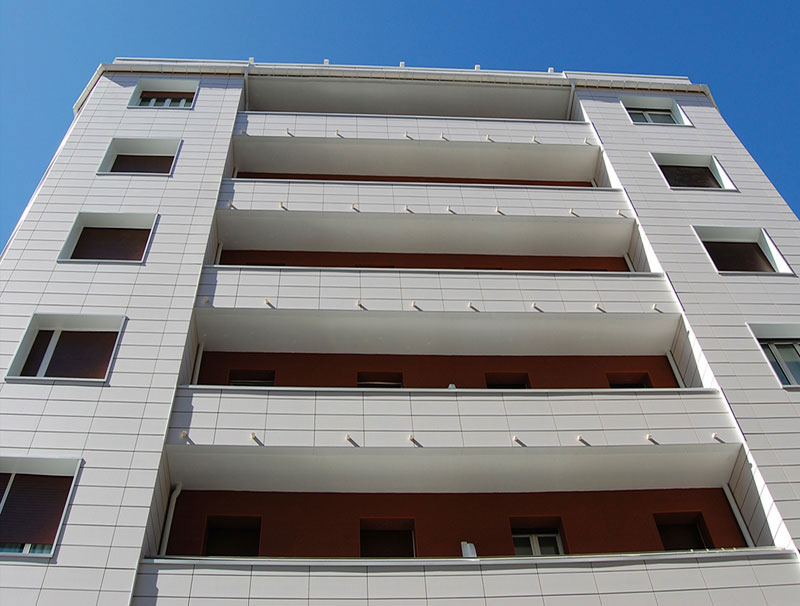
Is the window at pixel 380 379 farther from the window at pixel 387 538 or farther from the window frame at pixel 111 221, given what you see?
the window frame at pixel 111 221

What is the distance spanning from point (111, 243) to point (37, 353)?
3643 millimetres

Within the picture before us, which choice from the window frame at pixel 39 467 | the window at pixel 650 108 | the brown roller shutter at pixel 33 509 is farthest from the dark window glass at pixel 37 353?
the window at pixel 650 108

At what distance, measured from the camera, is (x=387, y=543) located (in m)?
12.6

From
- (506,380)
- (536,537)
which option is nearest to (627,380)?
(506,380)

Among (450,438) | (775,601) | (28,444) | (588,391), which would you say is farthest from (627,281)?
(28,444)

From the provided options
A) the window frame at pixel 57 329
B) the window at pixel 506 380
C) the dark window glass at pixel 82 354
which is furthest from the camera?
the window at pixel 506 380

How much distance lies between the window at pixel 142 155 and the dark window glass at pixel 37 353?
248 inches

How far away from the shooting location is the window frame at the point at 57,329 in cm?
1287

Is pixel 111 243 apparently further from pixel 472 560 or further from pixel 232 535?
pixel 472 560

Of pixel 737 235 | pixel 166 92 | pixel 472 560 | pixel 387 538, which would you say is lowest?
pixel 472 560

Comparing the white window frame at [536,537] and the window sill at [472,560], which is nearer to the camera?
the window sill at [472,560]

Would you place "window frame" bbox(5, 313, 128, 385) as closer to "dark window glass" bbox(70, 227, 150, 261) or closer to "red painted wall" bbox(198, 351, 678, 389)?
"red painted wall" bbox(198, 351, 678, 389)

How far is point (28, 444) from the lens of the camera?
11.5 metres

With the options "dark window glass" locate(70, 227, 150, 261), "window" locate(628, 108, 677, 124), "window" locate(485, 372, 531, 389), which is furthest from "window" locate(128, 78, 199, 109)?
"window" locate(628, 108, 677, 124)
